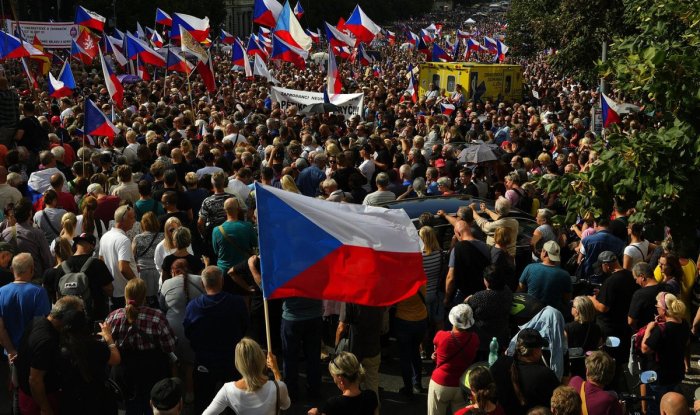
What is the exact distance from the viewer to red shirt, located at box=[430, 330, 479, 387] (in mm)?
7078

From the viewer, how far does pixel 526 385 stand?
629cm

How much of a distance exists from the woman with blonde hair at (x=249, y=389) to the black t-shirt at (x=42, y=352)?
1343 millimetres

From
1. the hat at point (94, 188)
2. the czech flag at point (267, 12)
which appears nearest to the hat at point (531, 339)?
the hat at point (94, 188)

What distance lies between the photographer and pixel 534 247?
1034cm

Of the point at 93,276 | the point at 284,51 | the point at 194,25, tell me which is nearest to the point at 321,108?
the point at 284,51

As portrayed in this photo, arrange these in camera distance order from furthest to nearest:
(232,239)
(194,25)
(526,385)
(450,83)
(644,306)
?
(450,83)
(194,25)
(232,239)
(644,306)
(526,385)

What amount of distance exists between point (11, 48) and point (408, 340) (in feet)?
51.9

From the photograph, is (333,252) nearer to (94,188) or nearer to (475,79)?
(94,188)

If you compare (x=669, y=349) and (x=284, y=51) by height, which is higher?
(x=284, y=51)

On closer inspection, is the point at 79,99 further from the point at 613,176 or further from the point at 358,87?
the point at 613,176

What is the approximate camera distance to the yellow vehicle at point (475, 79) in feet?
101

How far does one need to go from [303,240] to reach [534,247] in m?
4.83

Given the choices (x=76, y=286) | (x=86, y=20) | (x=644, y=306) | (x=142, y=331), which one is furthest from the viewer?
(x=86, y=20)

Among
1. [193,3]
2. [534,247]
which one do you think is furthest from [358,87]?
[193,3]
